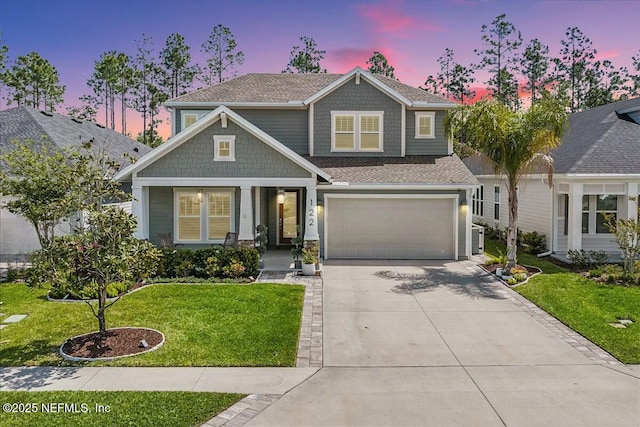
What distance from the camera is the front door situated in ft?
61.2

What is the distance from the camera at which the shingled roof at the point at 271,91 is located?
19.5 m

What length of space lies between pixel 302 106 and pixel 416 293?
9647 millimetres

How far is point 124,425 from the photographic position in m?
5.84

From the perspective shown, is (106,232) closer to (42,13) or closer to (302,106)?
(42,13)

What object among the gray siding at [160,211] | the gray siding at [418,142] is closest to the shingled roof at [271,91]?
the gray siding at [418,142]

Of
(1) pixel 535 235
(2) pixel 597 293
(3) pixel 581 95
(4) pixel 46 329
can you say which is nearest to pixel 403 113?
(1) pixel 535 235

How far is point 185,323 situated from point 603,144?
16.4 meters

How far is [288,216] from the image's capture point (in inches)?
739

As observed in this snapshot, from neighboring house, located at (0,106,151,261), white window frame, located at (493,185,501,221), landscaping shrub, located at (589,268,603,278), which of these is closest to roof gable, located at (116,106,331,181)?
neighboring house, located at (0,106,151,261)

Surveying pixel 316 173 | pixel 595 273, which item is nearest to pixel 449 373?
pixel 316 173

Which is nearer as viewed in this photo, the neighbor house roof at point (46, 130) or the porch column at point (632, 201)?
the porch column at point (632, 201)

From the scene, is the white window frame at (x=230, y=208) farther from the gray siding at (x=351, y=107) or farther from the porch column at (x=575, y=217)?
the porch column at (x=575, y=217)

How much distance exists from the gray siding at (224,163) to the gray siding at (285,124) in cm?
435

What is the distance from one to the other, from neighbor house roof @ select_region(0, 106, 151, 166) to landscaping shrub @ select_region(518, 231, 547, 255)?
1581cm
